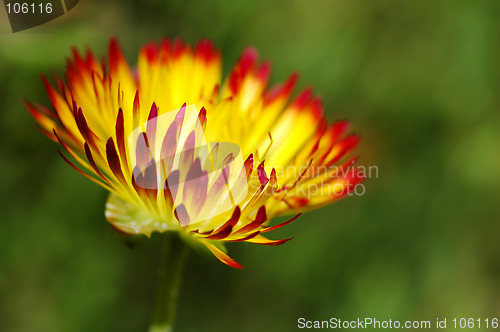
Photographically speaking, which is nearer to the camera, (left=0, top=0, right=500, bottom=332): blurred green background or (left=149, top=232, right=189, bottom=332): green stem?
(left=149, top=232, right=189, bottom=332): green stem

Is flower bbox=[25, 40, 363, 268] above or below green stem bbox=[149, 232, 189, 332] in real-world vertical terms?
above

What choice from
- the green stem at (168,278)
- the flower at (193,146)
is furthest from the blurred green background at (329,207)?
the green stem at (168,278)

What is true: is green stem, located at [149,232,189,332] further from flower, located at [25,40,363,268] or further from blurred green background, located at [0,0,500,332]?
blurred green background, located at [0,0,500,332]

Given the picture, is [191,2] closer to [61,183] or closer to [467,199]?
[61,183]

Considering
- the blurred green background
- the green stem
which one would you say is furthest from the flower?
the blurred green background

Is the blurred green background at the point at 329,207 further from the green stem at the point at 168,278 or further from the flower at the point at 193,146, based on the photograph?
the green stem at the point at 168,278

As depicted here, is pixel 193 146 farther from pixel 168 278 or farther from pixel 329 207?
pixel 329 207
